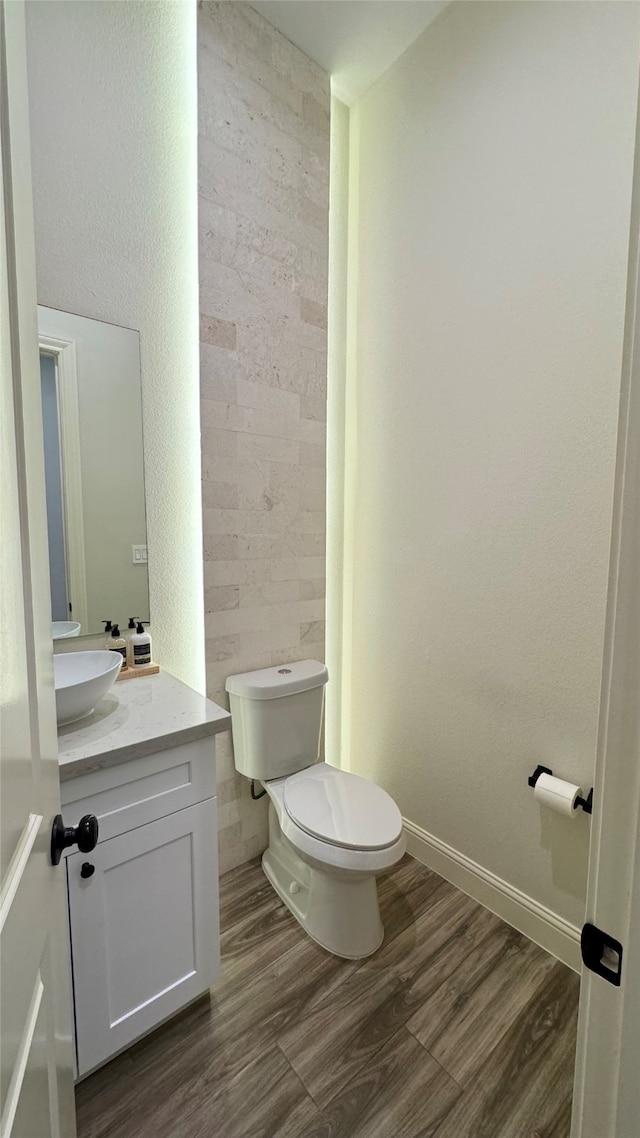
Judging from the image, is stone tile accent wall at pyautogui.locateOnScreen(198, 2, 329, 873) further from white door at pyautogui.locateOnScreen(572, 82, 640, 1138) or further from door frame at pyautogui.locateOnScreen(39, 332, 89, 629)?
white door at pyautogui.locateOnScreen(572, 82, 640, 1138)

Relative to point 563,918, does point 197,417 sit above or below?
above

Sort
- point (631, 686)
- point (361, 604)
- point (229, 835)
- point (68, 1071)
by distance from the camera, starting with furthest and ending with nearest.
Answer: point (361, 604) → point (229, 835) → point (68, 1071) → point (631, 686)

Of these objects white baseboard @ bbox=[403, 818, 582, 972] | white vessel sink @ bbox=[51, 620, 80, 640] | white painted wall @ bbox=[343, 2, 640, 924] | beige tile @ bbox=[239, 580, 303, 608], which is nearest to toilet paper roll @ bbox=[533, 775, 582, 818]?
white painted wall @ bbox=[343, 2, 640, 924]

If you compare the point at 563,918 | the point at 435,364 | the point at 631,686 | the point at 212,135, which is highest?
the point at 212,135

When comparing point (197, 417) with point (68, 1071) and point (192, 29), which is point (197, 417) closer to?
point (192, 29)

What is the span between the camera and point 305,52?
5.68ft

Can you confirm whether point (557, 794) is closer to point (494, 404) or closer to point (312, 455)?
point (494, 404)

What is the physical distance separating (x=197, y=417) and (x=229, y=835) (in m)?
1.58

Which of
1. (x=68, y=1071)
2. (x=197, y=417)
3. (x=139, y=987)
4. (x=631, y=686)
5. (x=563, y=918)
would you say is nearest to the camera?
(x=631, y=686)

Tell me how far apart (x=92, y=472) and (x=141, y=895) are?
3.92ft

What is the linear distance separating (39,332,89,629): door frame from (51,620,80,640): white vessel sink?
0.8 inches

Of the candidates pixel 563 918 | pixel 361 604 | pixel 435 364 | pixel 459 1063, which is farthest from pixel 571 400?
pixel 459 1063

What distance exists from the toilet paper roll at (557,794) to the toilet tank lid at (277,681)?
0.80 metres

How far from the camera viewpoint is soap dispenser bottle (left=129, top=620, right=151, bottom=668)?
1.54 metres
